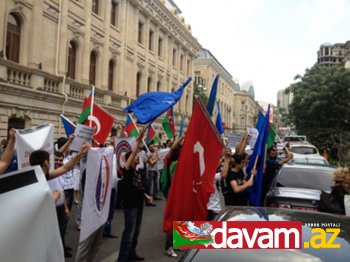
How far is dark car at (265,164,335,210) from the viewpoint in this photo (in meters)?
6.68

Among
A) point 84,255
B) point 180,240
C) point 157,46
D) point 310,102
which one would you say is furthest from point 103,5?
point 180,240

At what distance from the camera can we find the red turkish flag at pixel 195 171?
4742mm

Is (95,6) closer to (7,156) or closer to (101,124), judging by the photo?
(101,124)

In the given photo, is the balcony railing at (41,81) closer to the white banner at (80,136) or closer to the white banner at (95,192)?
the white banner at (80,136)

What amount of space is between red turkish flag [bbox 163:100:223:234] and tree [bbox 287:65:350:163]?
24443mm

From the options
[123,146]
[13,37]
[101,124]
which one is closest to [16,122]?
[13,37]

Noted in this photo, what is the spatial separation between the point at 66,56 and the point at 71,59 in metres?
1.19

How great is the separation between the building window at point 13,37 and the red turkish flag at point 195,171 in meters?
13.0

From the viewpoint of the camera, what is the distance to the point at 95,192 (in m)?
4.90

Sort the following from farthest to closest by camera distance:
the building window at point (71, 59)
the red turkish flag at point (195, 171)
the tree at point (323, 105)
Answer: the tree at point (323, 105) < the building window at point (71, 59) < the red turkish flag at point (195, 171)

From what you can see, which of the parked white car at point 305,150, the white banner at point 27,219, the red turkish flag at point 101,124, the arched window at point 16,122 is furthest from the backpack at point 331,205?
the parked white car at point 305,150

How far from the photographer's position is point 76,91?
63.9 feet

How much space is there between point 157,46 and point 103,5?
8906 millimetres

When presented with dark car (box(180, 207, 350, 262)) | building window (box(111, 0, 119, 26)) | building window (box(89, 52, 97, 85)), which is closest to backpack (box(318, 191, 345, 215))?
dark car (box(180, 207, 350, 262))
